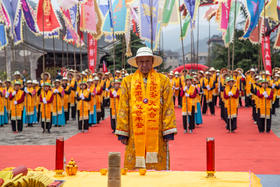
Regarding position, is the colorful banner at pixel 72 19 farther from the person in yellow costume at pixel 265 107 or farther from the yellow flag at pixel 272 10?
the yellow flag at pixel 272 10

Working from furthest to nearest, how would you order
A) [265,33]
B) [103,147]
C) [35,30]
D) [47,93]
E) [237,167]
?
[265,33]
[35,30]
[47,93]
[103,147]
[237,167]

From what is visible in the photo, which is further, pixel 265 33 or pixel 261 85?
pixel 265 33

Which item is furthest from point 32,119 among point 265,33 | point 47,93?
point 265,33

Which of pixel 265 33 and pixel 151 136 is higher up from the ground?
pixel 265 33

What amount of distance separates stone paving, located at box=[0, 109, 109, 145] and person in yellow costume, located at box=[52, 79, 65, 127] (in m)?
0.31

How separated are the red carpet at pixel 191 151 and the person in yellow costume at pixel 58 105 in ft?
6.71

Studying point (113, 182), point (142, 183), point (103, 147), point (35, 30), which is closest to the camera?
point (113, 182)

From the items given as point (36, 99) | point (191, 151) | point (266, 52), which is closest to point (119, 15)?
point (36, 99)

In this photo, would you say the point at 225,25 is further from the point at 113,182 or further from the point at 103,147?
the point at 113,182

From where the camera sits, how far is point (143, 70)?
4.04 m

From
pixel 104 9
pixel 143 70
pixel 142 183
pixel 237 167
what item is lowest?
pixel 237 167

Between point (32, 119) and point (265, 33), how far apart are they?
9862 millimetres

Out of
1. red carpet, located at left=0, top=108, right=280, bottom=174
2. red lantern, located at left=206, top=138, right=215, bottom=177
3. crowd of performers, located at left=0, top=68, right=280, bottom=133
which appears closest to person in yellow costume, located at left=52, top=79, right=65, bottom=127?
crowd of performers, located at left=0, top=68, right=280, bottom=133

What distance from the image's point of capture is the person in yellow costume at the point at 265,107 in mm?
10141
